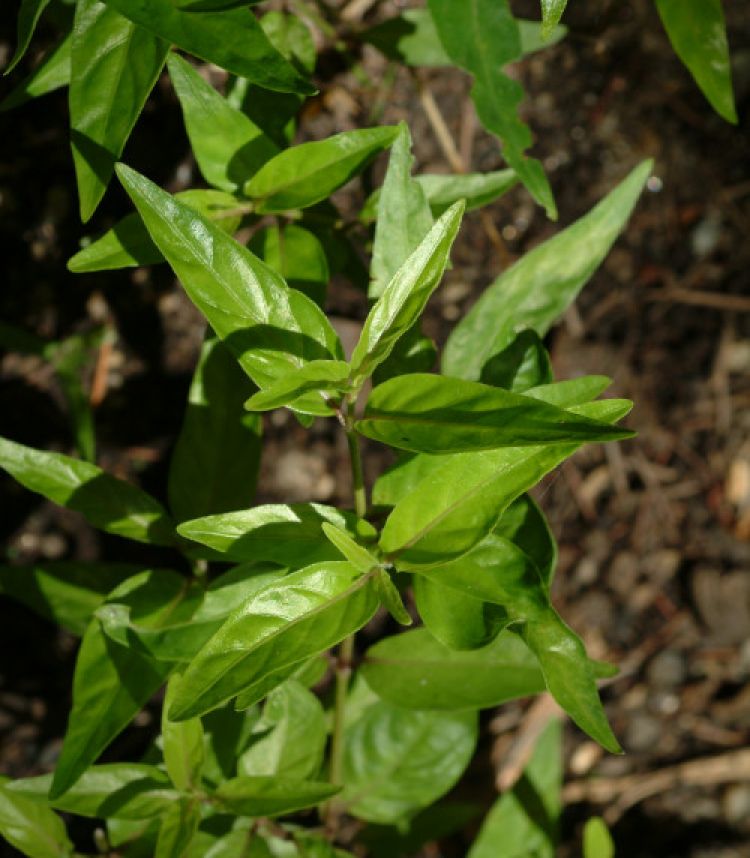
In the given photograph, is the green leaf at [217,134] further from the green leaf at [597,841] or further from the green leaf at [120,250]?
the green leaf at [597,841]

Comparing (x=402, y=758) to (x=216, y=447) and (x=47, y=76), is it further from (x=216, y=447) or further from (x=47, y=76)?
(x=47, y=76)

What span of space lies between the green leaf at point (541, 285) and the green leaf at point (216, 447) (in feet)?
1.16

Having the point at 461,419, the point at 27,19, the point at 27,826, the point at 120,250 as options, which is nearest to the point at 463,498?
the point at 461,419

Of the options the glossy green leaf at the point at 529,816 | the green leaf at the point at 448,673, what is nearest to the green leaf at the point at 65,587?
the green leaf at the point at 448,673

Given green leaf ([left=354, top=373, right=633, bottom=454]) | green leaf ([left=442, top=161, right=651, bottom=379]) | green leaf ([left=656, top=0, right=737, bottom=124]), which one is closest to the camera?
green leaf ([left=354, top=373, right=633, bottom=454])

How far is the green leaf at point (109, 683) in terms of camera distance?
4.21ft

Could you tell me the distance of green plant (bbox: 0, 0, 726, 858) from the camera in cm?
108

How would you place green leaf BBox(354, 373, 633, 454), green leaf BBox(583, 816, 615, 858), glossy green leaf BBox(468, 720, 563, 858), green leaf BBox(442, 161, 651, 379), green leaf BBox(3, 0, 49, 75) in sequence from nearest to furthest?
green leaf BBox(354, 373, 633, 454)
green leaf BBox(3, 0, 49, 75)
green leaf BBox(442, 161, 651, 379)
green leaf BBox(583, 816, 615, 858)
glossy green leaf BBox(468, 720, 563, 858)

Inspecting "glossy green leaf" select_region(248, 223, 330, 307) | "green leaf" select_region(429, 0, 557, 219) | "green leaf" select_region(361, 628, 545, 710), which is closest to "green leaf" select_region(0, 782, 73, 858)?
"green leaf" select_region(361, 628, 545, 710)

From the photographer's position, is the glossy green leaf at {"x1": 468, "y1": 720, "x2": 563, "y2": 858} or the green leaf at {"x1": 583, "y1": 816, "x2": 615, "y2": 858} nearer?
the green leaf at {"x1": 583, "y1": 816, "x2": 615, "y2": 858}

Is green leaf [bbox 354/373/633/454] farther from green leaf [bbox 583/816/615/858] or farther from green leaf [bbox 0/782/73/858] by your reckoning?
green leaf [bbox 583/816/615/858]

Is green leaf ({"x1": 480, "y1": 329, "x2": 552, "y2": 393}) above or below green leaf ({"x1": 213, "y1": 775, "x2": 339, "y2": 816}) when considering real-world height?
above

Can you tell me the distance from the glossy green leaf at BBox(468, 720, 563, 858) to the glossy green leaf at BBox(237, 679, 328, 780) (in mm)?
794

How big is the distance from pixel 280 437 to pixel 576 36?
1.43 meters
